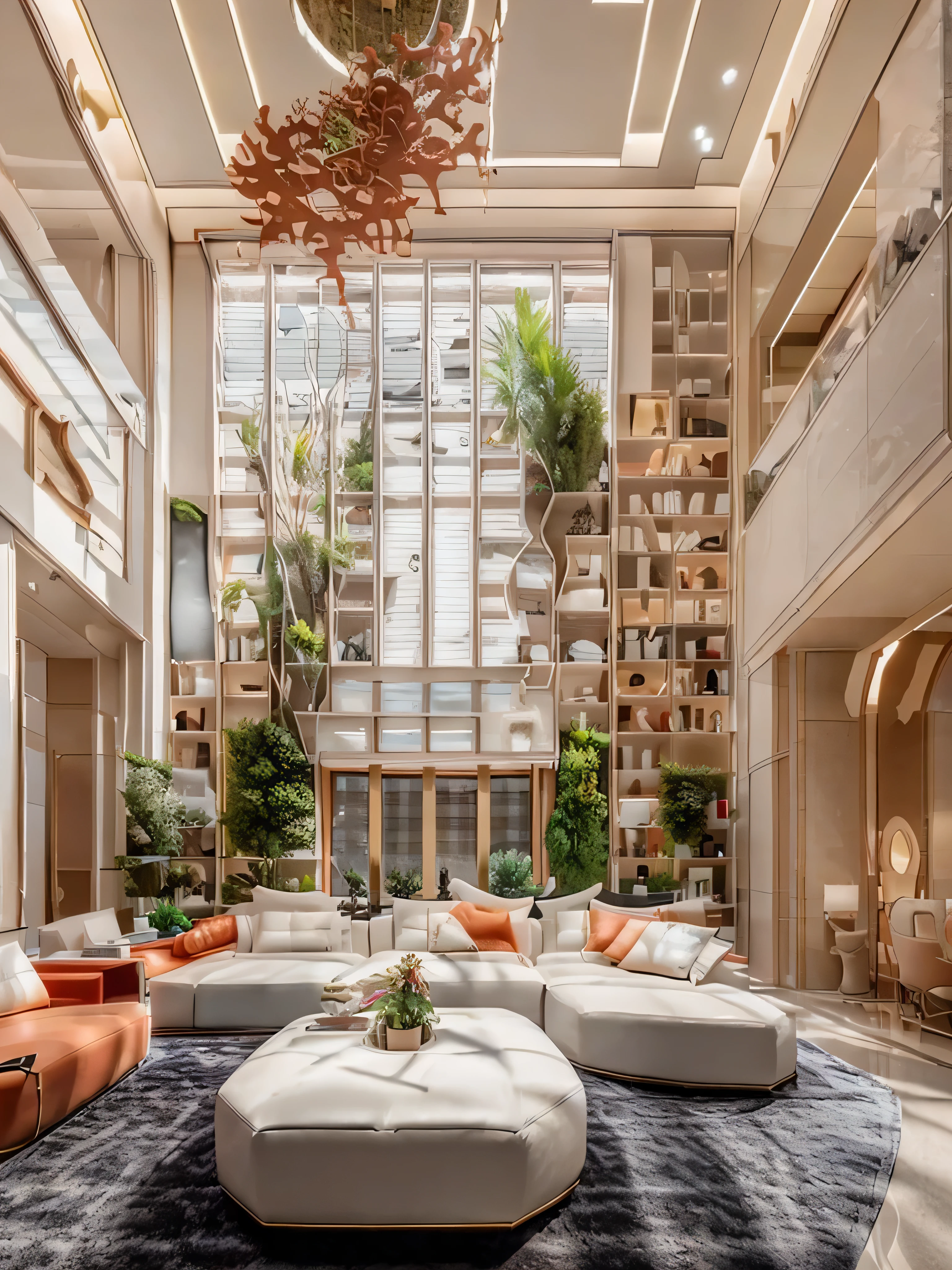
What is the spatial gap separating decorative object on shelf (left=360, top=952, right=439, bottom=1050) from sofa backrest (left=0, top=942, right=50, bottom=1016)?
1996mm

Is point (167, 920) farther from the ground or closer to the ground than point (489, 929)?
closer to the ground

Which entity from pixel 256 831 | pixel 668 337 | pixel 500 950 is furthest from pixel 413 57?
pixel 256 831

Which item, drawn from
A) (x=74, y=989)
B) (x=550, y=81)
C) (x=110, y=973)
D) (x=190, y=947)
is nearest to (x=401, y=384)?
(x=550, y=81)

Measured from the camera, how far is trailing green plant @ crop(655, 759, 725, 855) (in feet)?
29.6

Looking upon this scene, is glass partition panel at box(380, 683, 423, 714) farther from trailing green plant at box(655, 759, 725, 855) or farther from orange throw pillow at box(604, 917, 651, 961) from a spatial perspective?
orange throw pillow at box(604, 917, 651, 961)

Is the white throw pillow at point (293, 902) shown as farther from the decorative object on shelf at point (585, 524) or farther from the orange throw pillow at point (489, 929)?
the decorative object on shelf at point (585, 524)

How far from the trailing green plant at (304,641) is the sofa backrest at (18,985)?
4891 millimetres

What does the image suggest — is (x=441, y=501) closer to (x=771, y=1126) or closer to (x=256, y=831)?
(x=256, y=831)

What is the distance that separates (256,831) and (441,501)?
3879 millimetres

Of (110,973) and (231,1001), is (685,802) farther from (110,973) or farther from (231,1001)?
(110,973)

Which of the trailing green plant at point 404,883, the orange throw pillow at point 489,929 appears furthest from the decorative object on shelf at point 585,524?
the orange throw pillow at point 489,929

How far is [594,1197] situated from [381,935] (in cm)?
380

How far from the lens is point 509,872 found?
30.5 ft

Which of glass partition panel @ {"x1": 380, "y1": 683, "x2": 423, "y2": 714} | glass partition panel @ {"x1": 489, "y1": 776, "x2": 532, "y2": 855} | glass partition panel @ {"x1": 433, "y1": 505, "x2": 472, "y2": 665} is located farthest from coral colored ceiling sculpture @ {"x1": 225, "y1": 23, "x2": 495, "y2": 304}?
glass partition panel @ {"x1": 489, "y1": 776, "x2": 532, "y2": 855}
